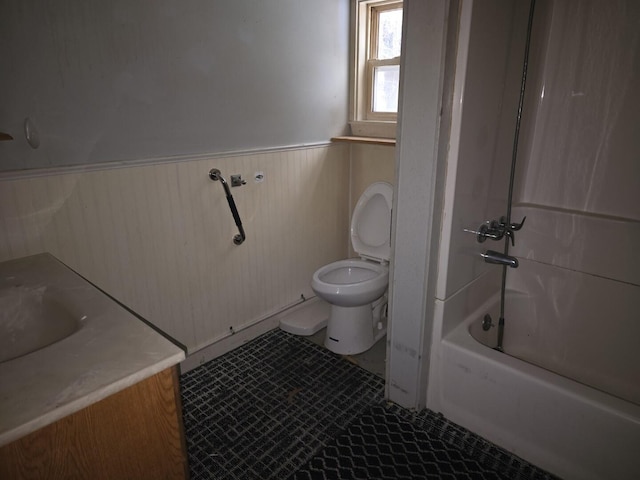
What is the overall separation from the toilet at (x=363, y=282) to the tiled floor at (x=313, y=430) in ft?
0.53

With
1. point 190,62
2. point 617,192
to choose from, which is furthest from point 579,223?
point 190,62

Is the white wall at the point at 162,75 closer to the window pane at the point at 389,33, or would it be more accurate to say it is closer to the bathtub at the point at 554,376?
the window pane at the point at 389,33

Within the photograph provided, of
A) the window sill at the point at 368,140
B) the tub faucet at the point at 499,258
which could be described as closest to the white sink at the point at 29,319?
the tub faucet at the point at 499,258

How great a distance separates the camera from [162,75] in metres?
→ 1.79

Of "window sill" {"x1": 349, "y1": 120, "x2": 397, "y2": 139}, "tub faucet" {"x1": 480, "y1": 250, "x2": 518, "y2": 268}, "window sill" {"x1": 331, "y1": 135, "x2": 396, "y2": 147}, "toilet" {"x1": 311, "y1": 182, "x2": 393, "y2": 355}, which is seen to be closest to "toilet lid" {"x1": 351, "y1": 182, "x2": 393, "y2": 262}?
"toilet" {"x1": 311, "y1": 182, "x2": 393, "y2": 355}

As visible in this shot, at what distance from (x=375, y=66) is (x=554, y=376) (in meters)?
2.09

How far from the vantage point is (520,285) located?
2.08 meters

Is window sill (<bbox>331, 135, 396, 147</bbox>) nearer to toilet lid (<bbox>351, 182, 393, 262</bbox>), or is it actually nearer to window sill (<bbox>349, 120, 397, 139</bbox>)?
window sill (<bbox>349, 120, 397, 139</bbox>)

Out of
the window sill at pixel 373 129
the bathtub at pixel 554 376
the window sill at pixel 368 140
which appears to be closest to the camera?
the bathtub at pixel 554 376

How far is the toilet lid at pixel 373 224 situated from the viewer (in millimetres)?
2383

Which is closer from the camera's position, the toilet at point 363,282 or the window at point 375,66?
the toilet at point 363,282

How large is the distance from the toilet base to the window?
1.13 m

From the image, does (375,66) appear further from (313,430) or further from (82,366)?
(82,366)

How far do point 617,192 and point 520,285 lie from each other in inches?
23.4
